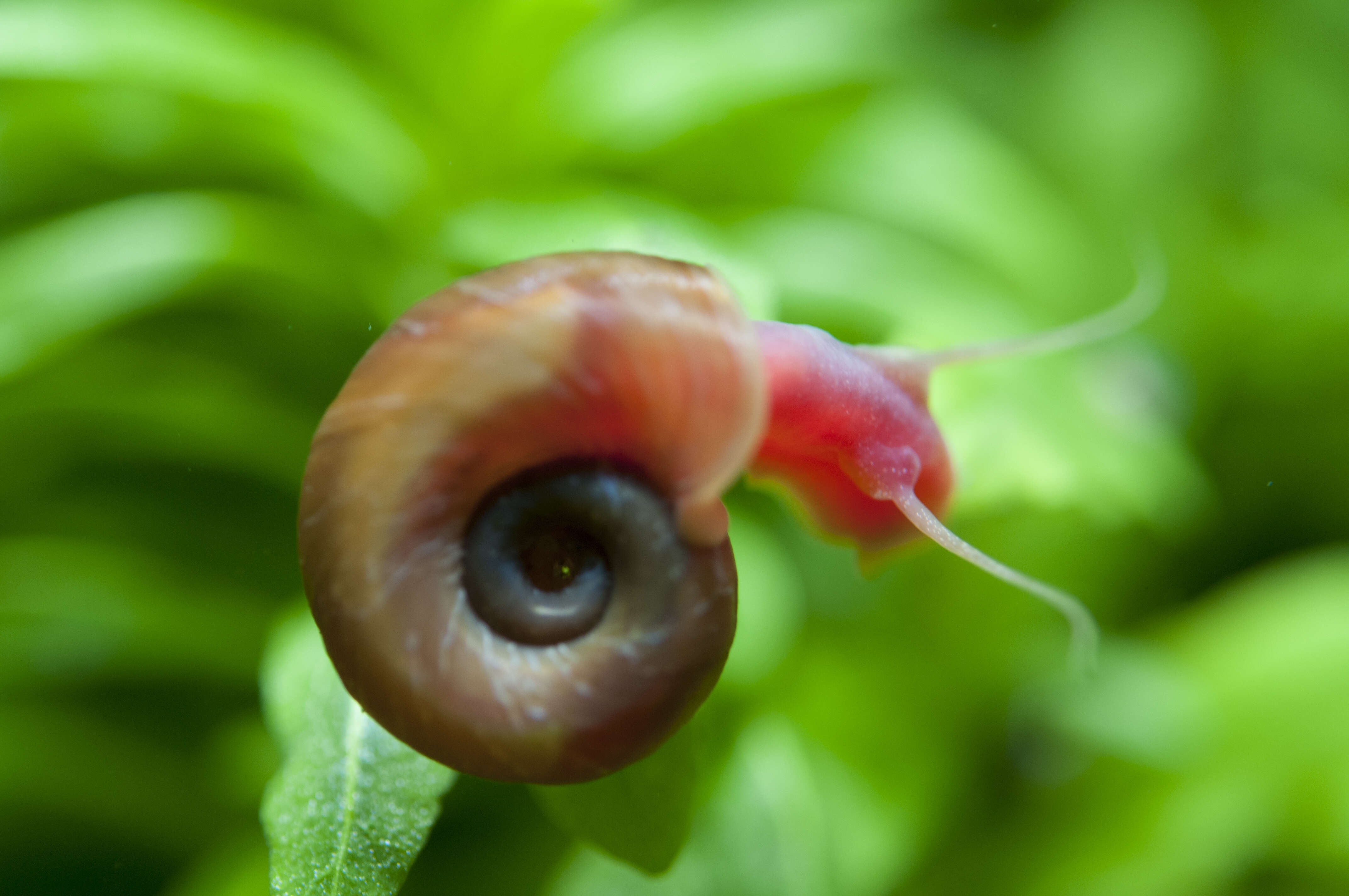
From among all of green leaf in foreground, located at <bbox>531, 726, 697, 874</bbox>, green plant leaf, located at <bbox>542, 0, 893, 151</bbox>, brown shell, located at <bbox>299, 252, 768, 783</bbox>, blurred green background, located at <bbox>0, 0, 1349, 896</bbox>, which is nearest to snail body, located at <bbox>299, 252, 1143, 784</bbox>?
brown shell, located at <bbox>299, 252, 768, 783</bbox>

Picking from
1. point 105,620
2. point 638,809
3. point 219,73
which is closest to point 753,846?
point 638,809

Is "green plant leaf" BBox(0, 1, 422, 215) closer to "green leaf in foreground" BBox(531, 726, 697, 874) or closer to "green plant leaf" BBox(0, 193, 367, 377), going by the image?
"green plant leaf" BBox(0, 193, 367, 377)

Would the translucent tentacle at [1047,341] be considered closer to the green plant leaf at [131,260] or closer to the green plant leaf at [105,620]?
the green plant leaf at [131,260]

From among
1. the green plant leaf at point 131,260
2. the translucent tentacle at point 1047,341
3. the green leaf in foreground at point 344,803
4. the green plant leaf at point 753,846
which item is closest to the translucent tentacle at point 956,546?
the translucent tentacle at point 1047,341

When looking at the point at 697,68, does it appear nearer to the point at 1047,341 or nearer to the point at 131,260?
the point at 131,260

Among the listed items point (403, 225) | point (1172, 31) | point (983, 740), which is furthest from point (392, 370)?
point (1172, 31)

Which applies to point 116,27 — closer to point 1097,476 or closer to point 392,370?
point 392,370
